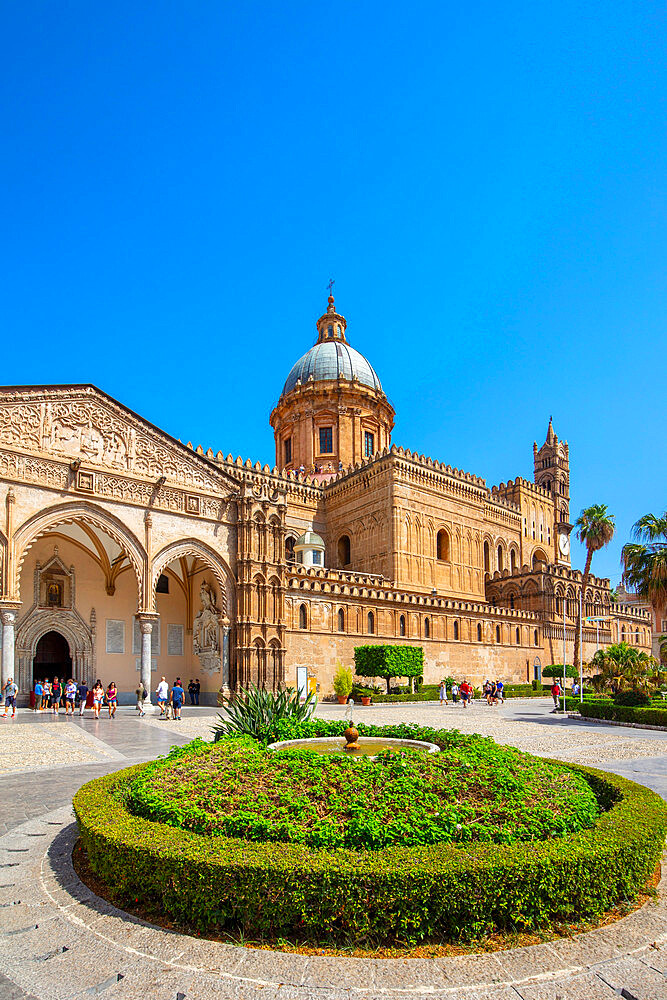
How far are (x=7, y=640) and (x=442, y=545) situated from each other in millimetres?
30158

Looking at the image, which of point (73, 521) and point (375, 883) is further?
point (73, 521)

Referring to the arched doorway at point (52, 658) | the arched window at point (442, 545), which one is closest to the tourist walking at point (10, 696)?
the arched doorway at point (52, 658)

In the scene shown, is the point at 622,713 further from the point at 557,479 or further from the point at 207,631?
the point at 557,479

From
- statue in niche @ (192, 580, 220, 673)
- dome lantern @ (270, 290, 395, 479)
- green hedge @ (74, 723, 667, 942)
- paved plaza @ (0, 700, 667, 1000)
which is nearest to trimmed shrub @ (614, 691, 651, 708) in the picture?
statue in niche @ (192, 580, 220, 673)

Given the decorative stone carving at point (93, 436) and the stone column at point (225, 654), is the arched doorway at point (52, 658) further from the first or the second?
the decorative stone carving at point (93, 436)

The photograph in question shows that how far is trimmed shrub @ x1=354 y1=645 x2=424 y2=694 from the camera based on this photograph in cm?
3212

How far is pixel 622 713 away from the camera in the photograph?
22344mm

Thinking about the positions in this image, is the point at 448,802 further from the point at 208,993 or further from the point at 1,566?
the point at 1,566

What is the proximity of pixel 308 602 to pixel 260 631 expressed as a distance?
3671 millimetres

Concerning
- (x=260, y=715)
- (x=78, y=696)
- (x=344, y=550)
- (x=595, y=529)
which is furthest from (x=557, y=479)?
(x=260, y=715)

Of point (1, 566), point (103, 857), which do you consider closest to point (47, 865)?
point (103, 857)

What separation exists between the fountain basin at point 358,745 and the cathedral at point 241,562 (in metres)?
18.0

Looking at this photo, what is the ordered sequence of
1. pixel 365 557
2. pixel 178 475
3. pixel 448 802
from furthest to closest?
pixel 365 557 < pixel 178 475 < pixel 448 802

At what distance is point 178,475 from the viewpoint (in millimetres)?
29406
